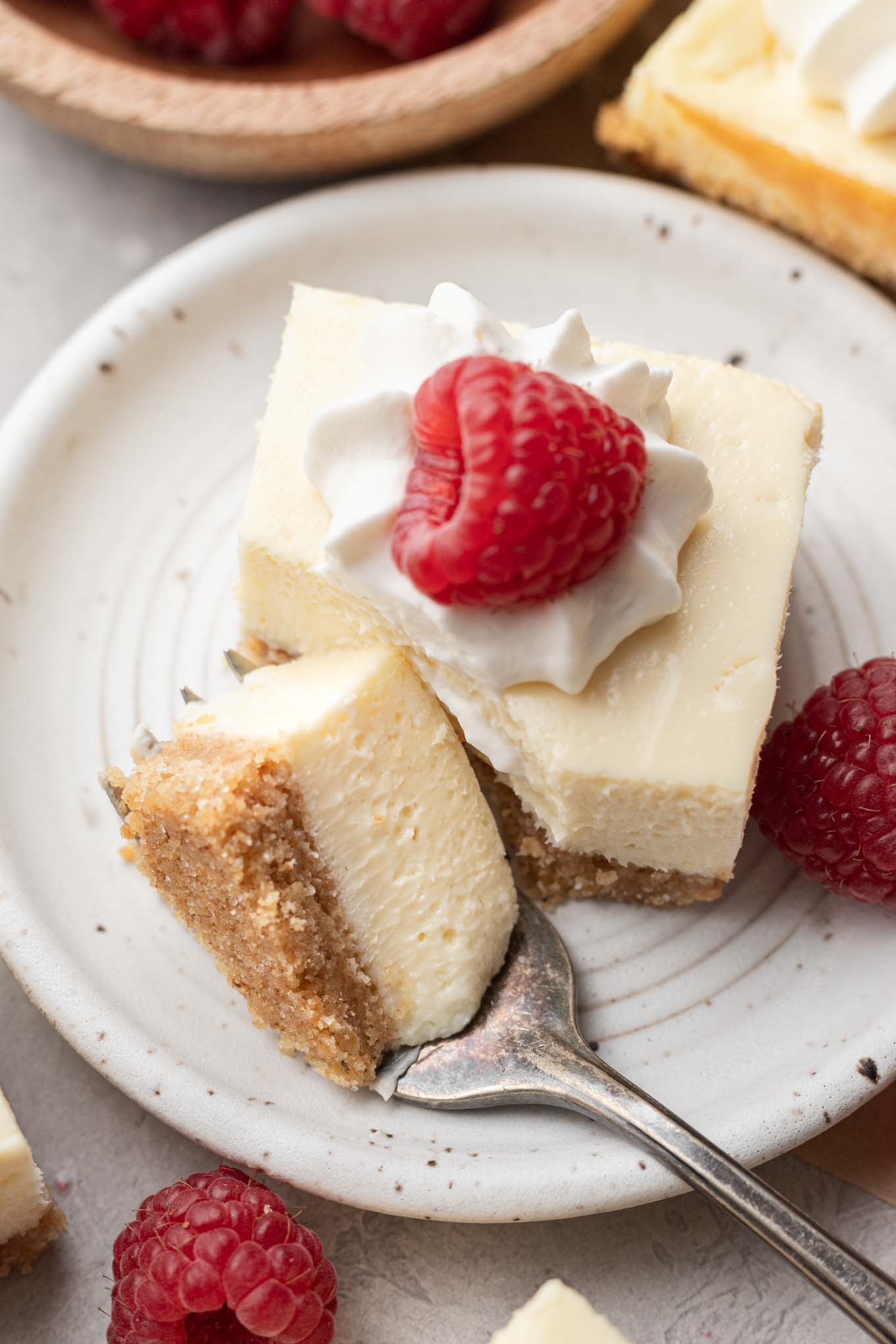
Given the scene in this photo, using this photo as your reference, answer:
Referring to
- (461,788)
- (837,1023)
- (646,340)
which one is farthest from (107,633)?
(837,1023)

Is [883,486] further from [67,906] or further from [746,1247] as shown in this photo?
[67,906]

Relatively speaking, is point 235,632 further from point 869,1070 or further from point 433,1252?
point 869,1070

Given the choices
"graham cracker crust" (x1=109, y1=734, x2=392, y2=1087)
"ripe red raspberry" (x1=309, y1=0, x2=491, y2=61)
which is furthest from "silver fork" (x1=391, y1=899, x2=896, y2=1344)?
"ripe red raspberry" (x1=309, y1=0, x2=491, y2=61)

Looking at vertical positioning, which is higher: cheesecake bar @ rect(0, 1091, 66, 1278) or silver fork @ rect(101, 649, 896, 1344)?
silver fork @ rect(101, 649, 896, 1344)

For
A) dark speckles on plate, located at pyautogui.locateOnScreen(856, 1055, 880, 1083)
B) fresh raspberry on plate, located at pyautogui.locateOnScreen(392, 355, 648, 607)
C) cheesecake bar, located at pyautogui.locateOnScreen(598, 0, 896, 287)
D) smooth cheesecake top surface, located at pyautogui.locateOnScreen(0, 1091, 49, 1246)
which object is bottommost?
smooth cheesecake top surface, located at pyautogui.locateOnScreen(0, 1091, 49, 1246)

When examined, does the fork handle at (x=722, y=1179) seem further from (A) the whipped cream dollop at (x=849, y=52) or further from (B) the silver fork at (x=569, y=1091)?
(A) the whipped cream dollop at (x=849, y=52)

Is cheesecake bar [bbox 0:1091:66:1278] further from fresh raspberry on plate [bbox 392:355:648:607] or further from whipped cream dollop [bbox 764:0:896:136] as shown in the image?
whipped cream dollop [bbox 764:0:896:136]

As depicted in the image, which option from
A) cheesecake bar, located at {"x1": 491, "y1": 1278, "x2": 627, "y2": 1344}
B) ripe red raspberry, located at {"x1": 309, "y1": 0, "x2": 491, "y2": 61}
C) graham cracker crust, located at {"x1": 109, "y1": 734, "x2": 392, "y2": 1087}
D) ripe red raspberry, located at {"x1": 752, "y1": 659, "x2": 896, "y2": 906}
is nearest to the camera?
cheesecake bar, located at {"x1": 491, "y1": 1278, "x2": 627, "y2": 1344}

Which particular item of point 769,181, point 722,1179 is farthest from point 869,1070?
point 769,181
